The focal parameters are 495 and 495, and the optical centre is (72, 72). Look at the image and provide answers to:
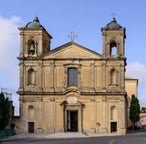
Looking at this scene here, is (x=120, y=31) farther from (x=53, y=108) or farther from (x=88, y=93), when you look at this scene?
(x=53, y=108)

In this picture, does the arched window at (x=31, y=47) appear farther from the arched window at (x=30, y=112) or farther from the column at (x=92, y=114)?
the column at (x=92, y=114)

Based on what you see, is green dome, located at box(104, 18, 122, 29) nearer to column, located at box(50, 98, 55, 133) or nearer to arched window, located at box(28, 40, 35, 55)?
arched window, located at box(28, 40, 35, 55)

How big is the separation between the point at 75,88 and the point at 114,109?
18.9 feet

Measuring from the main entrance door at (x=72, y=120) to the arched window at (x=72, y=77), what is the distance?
380 cm

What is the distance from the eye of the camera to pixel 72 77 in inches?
2576

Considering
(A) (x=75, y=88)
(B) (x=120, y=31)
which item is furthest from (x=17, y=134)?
(B) (x=120, y=31)

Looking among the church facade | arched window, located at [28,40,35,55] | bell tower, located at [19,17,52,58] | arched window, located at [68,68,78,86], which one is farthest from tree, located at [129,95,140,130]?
arched window, located at [28,40,35,55]

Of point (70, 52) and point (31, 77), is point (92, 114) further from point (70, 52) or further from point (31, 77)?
point (31, 77)

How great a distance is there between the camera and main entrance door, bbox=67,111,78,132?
6469cm

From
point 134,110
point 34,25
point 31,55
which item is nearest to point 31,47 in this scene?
point 31,55

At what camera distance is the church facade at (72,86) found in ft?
209

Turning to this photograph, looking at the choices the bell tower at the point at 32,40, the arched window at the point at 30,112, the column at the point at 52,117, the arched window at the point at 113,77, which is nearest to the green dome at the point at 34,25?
the bell tower at the point at 32,40

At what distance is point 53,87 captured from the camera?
6488 centimetres

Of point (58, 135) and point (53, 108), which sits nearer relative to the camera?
point (58, 135)
